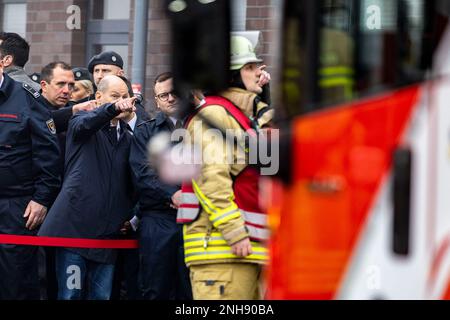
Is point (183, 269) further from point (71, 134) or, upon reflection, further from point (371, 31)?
point (371, 31)

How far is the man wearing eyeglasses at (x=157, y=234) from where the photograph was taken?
25.0 ft

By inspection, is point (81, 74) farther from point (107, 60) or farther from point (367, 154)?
point (367, 154)

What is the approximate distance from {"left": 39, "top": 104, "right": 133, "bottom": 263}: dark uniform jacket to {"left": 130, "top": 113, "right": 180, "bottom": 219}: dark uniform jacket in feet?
0.42

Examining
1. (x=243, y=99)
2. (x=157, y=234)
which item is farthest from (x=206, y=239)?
(x=157, y=234)

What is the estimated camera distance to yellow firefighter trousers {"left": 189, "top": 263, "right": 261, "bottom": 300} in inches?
228

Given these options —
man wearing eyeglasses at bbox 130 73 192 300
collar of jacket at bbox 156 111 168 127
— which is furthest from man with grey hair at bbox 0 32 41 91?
man wearing eyeglasses at bbox 130 73 192 300

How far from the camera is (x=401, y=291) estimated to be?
3072 millimetres

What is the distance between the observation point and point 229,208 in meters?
5.68

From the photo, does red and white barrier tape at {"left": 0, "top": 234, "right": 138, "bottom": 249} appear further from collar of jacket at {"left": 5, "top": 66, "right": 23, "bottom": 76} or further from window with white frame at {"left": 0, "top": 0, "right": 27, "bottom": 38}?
window with white frame at {"left": 0, "top": 0, "right": 27, "bottom": 38}

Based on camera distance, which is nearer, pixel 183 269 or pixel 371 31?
pixel 371 31

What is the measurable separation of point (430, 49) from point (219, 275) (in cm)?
285

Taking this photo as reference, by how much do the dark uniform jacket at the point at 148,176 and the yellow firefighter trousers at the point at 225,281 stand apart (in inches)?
69.8

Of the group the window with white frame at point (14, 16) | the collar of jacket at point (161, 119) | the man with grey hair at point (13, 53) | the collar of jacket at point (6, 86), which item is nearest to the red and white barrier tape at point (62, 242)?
the collar of jacket at point (161, 119)

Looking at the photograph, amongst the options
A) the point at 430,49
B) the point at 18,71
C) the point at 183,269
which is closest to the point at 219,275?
the point at 183,269
